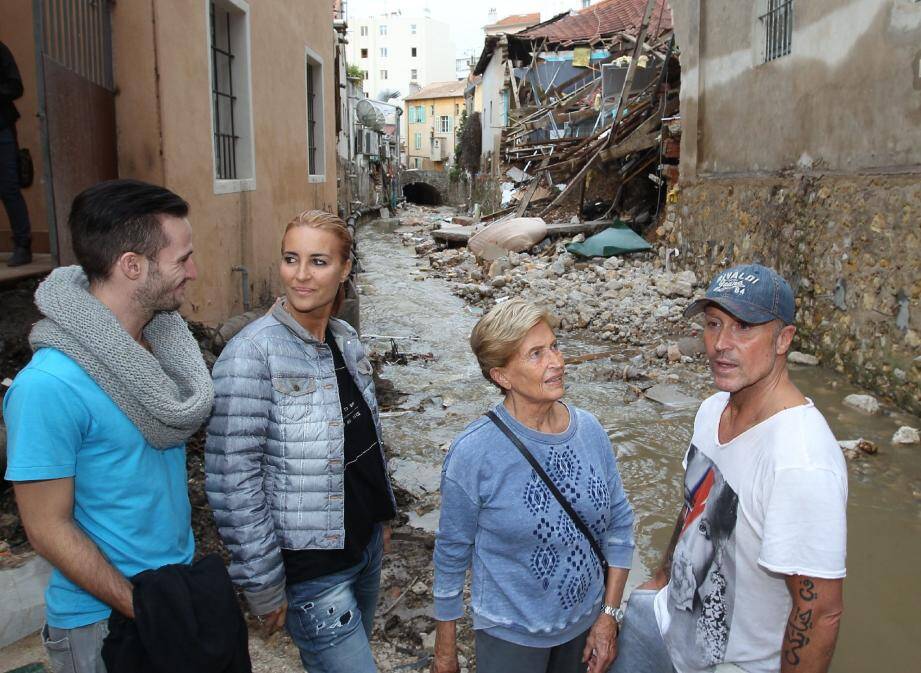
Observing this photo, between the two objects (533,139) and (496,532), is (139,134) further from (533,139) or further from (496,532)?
(533,139)

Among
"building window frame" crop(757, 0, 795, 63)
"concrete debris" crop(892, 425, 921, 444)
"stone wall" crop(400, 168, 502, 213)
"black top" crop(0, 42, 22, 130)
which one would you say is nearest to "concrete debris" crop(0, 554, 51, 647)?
"black top" crop(0, 42, 22, 130)

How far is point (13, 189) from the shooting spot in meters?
4.80

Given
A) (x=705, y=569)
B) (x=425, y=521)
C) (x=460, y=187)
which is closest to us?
(x=705, y=569)

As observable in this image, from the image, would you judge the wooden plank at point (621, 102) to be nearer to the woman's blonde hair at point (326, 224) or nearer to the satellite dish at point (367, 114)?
the woman's blonde hair at point (326, 224)

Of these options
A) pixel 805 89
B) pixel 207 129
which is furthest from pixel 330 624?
pixel 805 89

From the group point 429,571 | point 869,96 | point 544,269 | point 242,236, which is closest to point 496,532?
point 429,571

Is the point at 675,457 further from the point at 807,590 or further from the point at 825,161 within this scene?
the point at 807,590

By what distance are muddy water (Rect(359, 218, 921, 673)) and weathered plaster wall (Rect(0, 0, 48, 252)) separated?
11.1ft

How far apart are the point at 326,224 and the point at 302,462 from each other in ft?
2.34

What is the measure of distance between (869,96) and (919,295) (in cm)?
196

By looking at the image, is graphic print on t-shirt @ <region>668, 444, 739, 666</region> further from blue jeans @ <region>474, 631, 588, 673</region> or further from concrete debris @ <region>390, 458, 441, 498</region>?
concrete debris @ <region>390, 458, 441, 498</region>

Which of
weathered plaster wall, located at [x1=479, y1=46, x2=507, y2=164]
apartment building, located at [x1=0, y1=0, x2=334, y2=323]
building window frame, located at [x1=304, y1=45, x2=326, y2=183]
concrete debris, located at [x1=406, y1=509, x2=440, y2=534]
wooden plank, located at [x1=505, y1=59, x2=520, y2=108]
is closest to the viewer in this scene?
apartment building, located at [x1=0, y1=0, x2=334, y2=323]

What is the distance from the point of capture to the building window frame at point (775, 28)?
A: 8.18m

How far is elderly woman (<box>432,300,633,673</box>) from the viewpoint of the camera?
78.7 inches
